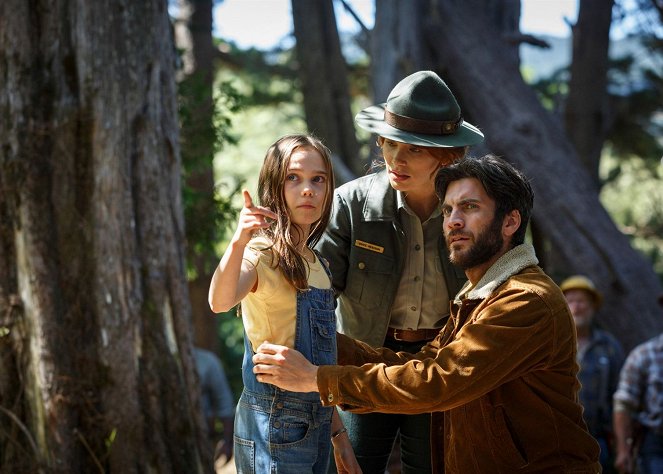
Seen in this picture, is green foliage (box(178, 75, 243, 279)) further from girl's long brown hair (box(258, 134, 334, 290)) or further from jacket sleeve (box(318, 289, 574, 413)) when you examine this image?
jacket sleeve (box(318, 289, 574, 413))

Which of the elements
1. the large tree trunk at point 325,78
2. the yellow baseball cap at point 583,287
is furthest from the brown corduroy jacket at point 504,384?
the large tree trunk at point 325,78

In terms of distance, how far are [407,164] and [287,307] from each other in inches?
33.2

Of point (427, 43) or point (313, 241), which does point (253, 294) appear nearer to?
point (313, 241)

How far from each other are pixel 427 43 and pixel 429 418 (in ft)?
20.3

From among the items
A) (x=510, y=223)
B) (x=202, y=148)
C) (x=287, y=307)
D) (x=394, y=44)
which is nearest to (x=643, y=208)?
(x=394, y=44)

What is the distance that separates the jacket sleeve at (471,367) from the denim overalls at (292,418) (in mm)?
132

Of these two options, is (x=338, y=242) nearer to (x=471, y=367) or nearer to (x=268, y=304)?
(x=268, y=304)

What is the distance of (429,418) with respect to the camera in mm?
3535

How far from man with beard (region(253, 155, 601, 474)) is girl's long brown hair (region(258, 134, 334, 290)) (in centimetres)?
26

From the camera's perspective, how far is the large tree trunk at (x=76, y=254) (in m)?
4.48

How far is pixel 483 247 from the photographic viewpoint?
3010mm

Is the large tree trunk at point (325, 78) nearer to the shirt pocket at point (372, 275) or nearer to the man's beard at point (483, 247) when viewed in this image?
the shirt pocket at point (372, 275)

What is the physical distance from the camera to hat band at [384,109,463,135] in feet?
11.3

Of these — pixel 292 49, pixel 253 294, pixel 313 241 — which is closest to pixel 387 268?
pixel 313 241
